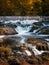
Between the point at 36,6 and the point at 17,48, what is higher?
the point at 17,48

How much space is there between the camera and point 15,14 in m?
43.9

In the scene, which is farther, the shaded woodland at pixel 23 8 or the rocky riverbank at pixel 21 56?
the shaded woodland at pixel 23 8

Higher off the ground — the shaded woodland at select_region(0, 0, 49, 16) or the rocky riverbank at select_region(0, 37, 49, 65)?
the rocky riverbank at select_region(0, 37, 49, 65)

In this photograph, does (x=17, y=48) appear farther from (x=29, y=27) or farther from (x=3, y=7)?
(x=3, y=7)

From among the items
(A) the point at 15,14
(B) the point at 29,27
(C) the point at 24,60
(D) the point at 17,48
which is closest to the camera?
(C) the point at 24,60

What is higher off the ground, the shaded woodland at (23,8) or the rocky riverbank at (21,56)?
the rocky riverbank at (21,56)

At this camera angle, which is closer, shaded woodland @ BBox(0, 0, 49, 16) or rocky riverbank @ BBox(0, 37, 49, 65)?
rocky riverbank @ BBox(0, 37, 49, 65)

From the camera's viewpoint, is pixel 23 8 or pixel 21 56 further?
pixel 23 8

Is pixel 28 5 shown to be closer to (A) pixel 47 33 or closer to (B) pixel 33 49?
(A) pixel 47 33

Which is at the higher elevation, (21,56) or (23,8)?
(21,56)

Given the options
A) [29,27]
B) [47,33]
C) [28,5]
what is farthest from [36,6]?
[47,33]

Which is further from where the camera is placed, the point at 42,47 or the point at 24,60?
the point at 42,47

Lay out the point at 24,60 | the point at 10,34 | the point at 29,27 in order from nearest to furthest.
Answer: the point at 24,60
the point at 10,34
the point at 29,27

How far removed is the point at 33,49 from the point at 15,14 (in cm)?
2403
